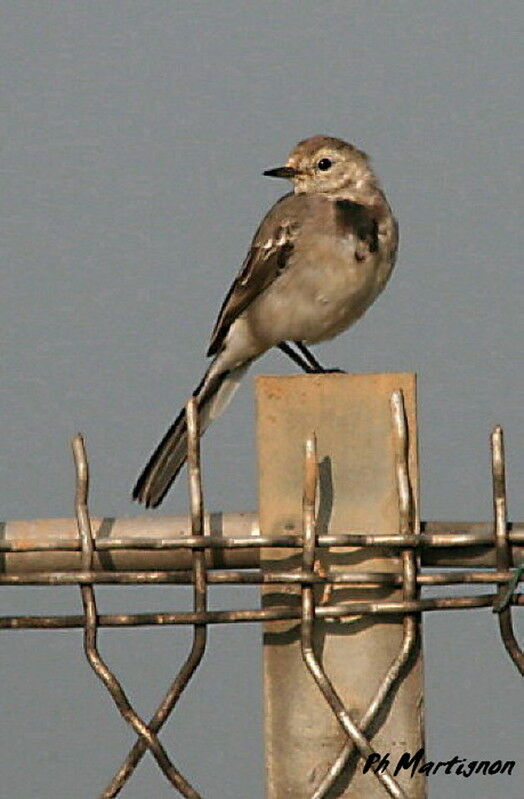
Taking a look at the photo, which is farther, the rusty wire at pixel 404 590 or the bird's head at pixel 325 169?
the bird's head at pixel 325 169

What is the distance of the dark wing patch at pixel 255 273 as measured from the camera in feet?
22.6

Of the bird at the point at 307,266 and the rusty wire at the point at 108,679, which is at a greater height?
the bird at the point at 307,266

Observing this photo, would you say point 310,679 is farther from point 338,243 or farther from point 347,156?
point 347,156

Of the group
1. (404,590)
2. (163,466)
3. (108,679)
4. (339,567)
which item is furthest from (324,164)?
(108,679)

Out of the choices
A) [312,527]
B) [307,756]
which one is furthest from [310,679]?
[312,527]

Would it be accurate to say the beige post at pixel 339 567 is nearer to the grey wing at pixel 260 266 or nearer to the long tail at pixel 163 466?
the long tail at pixel 163 466

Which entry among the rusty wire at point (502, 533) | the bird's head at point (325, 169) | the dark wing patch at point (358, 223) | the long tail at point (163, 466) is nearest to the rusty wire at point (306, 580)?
the rusty wire at point (502, 533)

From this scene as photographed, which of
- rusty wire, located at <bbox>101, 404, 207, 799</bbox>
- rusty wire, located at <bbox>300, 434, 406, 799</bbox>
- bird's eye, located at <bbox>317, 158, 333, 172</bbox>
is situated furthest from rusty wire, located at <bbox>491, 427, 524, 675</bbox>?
bird's eye, located at <bbox>317, 158, 333, 172</bbox>

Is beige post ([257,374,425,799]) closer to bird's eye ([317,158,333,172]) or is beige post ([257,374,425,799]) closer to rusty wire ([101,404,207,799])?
rusty wire ([101,404,207,799])

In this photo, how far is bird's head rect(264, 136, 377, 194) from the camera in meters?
7.39

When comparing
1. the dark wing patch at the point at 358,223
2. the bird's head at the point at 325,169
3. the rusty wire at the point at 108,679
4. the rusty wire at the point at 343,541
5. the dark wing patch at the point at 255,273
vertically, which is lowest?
the rusty wire at the point at 108,679

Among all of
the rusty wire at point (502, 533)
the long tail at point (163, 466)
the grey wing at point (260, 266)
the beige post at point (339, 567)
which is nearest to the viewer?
the rusty wire at point (502, 533)

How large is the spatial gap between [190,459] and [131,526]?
0.24 metres

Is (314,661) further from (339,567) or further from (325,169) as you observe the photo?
(325,169)
